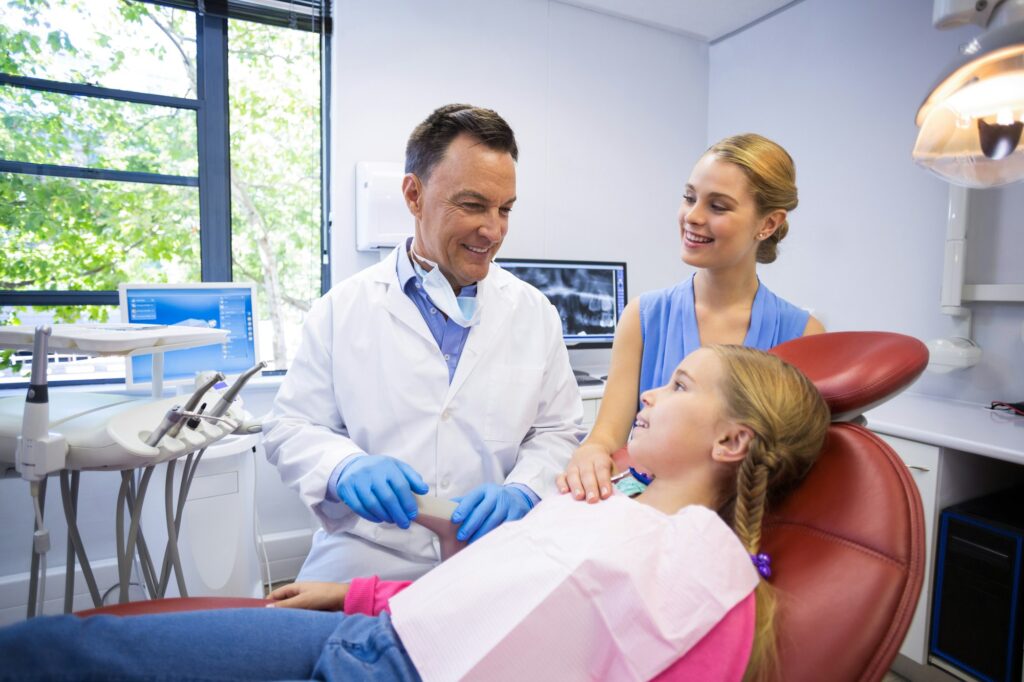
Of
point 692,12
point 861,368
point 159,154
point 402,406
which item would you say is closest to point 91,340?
point 402,406

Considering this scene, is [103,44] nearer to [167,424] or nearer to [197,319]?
[197,319]

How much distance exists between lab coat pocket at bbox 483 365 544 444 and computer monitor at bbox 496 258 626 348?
1304mm

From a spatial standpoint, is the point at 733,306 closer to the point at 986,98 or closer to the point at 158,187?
the point at 986,98

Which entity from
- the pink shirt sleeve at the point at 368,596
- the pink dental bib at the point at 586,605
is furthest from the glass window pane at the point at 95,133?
the pink dental bib at the point at 586,605

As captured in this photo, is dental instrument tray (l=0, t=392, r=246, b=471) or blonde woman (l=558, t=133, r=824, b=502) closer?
dental instrument tray (l=0, t=392, r=246, b=471)

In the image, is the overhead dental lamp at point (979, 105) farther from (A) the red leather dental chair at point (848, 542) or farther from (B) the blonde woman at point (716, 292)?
(A) the red leather dental chair at point (848, 542)

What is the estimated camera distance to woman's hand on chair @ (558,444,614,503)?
0.97 meters

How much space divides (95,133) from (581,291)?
6.90ft

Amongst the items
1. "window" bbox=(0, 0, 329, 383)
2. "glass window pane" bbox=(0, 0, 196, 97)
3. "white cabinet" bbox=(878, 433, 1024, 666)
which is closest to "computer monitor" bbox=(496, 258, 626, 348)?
"window" bbox=(0, 0, 329, 383)

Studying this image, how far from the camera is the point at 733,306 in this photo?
1.39 m

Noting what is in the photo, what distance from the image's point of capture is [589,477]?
101 cm

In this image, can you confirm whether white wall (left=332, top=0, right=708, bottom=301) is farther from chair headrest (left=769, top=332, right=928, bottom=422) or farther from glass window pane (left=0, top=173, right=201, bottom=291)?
chair headrest (left=769, top=332, right=928, bottom=422)

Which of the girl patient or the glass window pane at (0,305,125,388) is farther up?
the glass window pane at (0,305,125,388)

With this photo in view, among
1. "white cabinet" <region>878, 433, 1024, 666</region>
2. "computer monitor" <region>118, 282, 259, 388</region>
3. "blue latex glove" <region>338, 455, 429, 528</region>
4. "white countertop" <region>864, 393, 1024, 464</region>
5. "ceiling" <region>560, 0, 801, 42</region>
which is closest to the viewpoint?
"blue latex glove" <region>338, 455, 429, 528</region>
